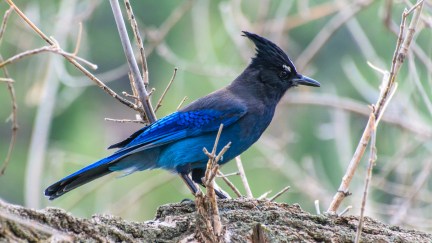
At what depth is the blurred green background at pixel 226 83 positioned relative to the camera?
248 inches

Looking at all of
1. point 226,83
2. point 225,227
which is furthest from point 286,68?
point 226,83

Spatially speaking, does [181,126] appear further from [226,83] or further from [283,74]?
[226,83]

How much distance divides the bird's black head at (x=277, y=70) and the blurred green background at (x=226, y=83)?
0.76 m

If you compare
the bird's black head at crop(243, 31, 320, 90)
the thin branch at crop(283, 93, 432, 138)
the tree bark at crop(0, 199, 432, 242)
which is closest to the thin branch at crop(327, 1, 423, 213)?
the tree bark at crop(0, 199, 432, 242)

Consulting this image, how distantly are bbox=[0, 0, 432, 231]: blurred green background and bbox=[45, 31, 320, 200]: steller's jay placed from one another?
86 centimetres

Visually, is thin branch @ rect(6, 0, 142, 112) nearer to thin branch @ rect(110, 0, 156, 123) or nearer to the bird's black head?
thin branch @ rect(110, 0, 156, 123)

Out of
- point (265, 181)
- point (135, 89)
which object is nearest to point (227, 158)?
point (135, 89)

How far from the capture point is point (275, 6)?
40.7ft

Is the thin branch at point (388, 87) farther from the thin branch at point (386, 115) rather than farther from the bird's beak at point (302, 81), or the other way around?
the thin branch at point (386, 115)

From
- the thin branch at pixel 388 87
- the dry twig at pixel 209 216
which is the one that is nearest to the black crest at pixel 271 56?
the thin branch at pixel 388 87

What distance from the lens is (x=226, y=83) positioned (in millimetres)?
9125

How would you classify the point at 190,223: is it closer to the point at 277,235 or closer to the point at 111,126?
the point at 277,235

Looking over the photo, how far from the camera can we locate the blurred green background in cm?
629

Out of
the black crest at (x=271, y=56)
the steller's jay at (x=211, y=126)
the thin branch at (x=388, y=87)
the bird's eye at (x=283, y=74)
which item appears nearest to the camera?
the thin branch at (x=388, y=87)
